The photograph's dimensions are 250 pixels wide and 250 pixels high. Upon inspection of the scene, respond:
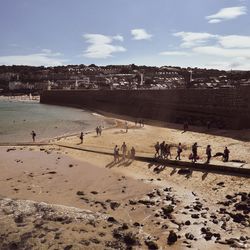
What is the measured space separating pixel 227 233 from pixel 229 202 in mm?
3069

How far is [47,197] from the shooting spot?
17.7m

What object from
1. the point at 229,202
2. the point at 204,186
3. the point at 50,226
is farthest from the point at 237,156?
the point at 50,226

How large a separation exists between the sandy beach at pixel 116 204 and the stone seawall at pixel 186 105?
534 inches

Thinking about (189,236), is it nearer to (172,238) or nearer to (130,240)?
(172,238)

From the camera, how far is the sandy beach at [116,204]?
1300cm

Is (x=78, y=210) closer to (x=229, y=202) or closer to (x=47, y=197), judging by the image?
(x=47, y=197)

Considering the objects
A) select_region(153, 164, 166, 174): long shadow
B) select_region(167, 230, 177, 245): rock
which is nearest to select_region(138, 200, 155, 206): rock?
select_region(167, 230, 177, 245): rock

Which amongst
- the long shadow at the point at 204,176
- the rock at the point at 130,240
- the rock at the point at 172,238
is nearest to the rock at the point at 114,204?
the rock at the point at 130,240

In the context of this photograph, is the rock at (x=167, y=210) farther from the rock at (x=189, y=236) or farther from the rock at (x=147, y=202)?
the rock at (x=189, y=236)

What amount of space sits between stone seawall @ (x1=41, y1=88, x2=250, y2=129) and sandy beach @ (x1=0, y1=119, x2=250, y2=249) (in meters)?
13.6

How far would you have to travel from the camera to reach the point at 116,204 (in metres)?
16.4

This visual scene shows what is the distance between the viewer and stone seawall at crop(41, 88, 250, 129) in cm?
3972

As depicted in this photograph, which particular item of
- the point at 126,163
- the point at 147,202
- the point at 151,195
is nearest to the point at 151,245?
the point at 147,202

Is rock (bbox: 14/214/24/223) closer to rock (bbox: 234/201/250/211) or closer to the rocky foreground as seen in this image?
the rocky foreground
